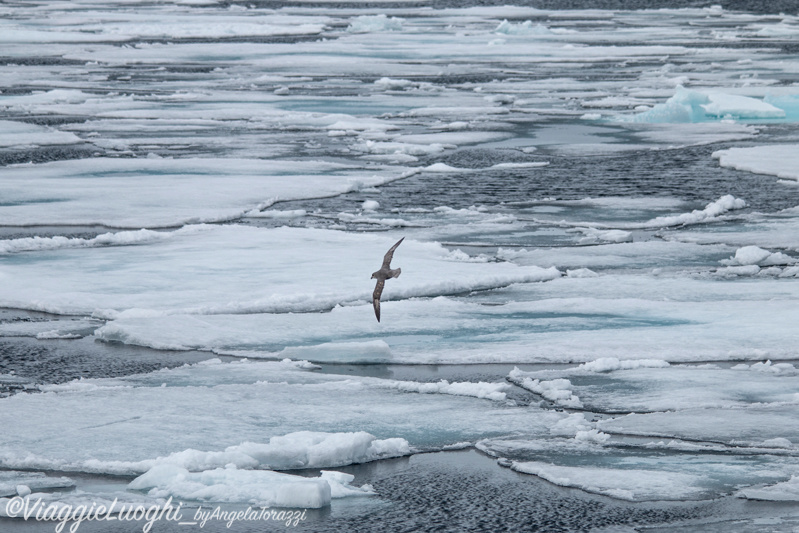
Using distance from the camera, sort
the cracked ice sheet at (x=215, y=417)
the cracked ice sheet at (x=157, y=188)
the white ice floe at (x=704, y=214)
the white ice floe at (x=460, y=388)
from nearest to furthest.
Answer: the cracked ice sheet at (x=215, y=417)
the white ice floe at (x=460, y=388)
the white ice floe at (x=704, y=214)
the cracked ice sheet at (x=157, y=188)

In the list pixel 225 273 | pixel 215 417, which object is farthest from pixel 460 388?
pixel 225 273

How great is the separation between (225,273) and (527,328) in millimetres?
1819

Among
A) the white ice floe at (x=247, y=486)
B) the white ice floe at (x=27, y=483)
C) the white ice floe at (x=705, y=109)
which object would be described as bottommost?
the white ice floe at (x=705, y=109)

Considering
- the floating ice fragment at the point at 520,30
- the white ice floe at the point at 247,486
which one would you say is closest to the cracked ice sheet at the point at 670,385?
the white ice floe at the point at 247,486

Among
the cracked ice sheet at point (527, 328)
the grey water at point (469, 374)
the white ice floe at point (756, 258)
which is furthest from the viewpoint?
the white ice floe at point (756, 258)

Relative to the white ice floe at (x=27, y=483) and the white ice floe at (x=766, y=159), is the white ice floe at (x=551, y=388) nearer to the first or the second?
the white ice floe at (x=27, y=483)

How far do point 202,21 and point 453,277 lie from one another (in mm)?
26463

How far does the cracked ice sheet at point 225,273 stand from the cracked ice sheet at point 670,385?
4.47ft

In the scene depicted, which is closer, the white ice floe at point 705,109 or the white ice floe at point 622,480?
the white ice floe at point 622,480

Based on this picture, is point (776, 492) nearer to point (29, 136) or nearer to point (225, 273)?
point (225, 273)

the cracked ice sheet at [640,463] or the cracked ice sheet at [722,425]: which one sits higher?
the cracked ice sheet at [640,463]

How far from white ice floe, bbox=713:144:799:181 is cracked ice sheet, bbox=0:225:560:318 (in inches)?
146

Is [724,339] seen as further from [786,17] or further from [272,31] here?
[786,17]

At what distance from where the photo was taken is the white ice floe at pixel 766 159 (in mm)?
9797
